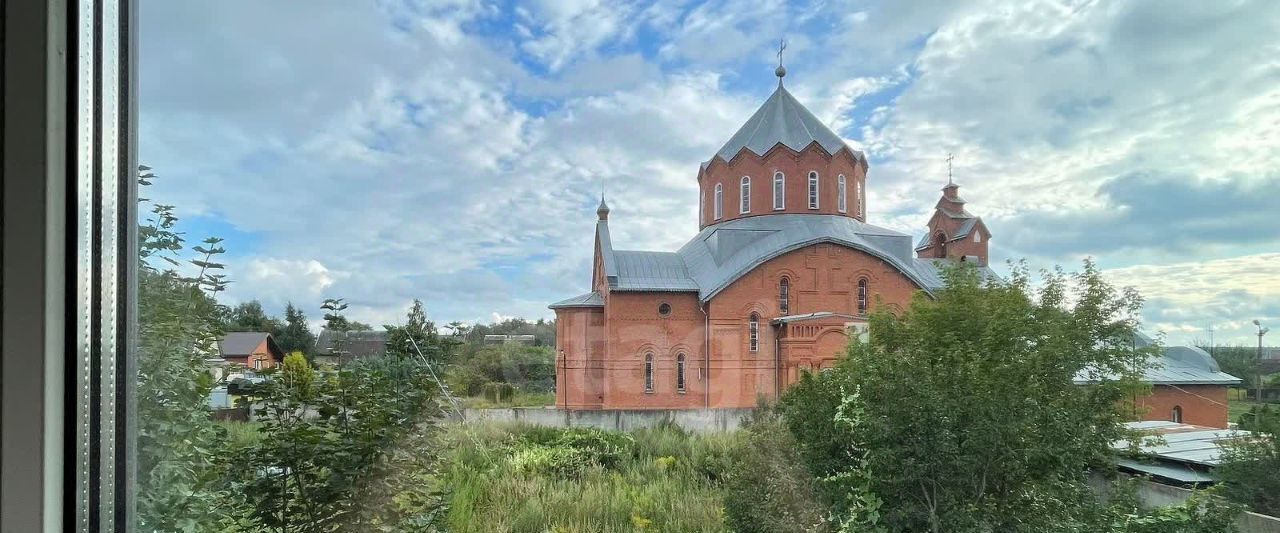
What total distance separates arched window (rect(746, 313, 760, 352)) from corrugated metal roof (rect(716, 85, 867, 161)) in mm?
569

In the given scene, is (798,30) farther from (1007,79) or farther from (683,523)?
(683,523)

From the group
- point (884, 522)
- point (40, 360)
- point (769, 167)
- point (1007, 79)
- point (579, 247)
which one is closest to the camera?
point (40, 360)

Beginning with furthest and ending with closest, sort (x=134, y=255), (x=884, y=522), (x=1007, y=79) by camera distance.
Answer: (x=884, y=522)
(x=1007, y=79)
(x=134, y=255)

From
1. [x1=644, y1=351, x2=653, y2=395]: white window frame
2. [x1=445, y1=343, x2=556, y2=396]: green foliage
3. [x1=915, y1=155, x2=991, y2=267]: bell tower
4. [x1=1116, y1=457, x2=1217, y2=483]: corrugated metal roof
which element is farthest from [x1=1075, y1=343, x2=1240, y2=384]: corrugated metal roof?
[x1=644, y1=351, x2=653, y2=395]: white window frame

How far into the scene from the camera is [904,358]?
1.15 meters

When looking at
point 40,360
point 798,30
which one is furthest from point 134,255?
point 798,30

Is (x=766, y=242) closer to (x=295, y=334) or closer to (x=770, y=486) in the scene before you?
(x=770, y=486)

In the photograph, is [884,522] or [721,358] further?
[721,358]

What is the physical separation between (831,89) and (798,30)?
0.13 meters

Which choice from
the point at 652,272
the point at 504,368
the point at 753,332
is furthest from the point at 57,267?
the point at 753,332

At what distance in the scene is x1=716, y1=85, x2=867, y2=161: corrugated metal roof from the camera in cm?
142

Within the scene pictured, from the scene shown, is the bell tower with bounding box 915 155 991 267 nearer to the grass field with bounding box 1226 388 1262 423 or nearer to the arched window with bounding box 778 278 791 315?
the grass field with bounding box 1226 388 1262 423

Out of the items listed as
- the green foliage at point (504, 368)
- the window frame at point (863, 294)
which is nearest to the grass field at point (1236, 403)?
the window frame at point (863, 294)

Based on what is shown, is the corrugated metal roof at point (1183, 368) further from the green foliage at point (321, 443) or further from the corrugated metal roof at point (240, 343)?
the corrugated metal roof at point (240, 343)
